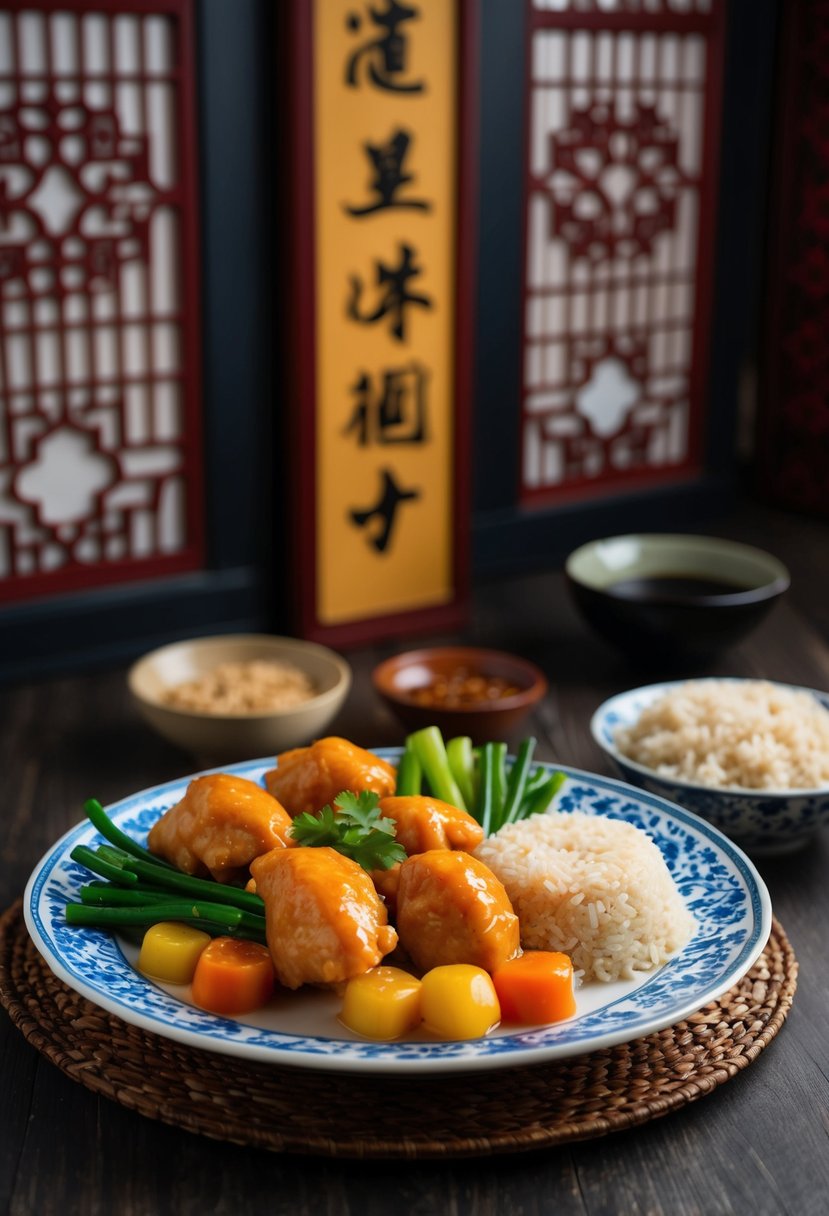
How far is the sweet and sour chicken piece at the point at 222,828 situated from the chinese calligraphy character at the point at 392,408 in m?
1.48

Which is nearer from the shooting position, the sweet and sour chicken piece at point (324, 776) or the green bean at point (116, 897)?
the green bean at point (116, 897)

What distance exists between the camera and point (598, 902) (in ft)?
5.43

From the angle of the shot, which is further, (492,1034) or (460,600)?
(460,600)

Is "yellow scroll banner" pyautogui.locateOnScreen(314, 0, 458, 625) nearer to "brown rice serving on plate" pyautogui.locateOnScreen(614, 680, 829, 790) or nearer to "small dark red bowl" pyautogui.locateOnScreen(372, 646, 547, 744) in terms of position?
"small dark red bowl" pyautogui.locateOnScreen(372, 646, 547, 744)

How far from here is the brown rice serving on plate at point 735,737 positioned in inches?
84.1

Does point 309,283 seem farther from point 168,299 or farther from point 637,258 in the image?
point 637,258

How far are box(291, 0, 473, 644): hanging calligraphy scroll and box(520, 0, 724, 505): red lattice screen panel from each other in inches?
16.7

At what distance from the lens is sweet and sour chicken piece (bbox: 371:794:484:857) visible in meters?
1.71

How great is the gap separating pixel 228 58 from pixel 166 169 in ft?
0.79

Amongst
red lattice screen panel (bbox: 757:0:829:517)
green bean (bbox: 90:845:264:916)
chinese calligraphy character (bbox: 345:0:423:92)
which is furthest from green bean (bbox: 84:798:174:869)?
red lattice screen panel (bbox: 757:0:829:517)

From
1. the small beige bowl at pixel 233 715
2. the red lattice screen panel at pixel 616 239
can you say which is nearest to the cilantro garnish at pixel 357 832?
the small beige bowl at pixel 233 715

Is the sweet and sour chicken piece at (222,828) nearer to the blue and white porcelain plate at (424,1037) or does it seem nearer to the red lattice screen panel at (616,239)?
the blue and white porcelain plate at (424,1037)

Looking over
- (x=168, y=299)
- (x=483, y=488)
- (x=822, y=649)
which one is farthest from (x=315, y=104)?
(x=822, y=649)

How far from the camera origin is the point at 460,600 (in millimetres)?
3352
